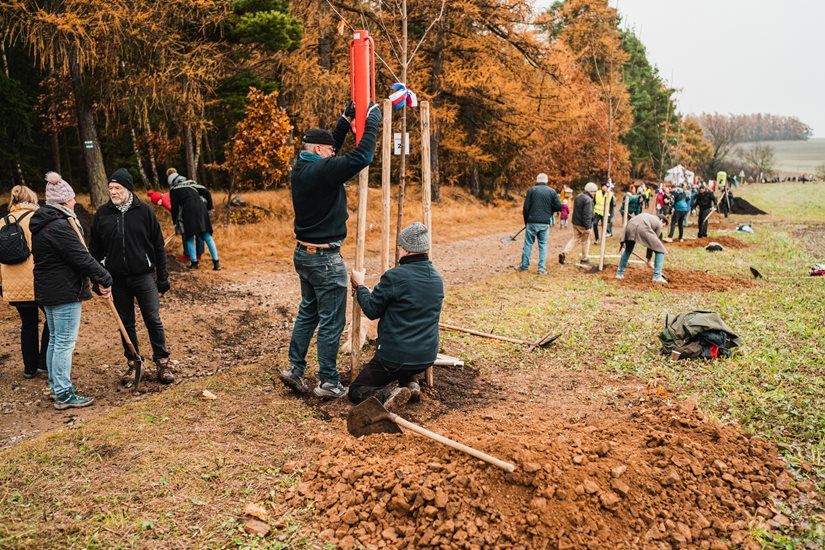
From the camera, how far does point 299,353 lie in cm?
528

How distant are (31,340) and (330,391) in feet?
11.3

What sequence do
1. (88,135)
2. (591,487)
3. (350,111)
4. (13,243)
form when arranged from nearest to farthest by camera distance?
(591,487) < (350,111) < (13,243) < (88,135)

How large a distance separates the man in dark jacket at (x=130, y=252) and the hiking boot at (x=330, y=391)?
6.25 feet

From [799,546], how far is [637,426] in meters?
1.38

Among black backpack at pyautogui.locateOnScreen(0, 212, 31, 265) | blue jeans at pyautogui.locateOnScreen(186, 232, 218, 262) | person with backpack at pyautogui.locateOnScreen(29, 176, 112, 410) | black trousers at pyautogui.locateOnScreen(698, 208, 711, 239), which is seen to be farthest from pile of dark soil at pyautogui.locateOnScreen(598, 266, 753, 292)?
black backpack at pyautogui.locateOnScreen(0, 212, 31, 265)

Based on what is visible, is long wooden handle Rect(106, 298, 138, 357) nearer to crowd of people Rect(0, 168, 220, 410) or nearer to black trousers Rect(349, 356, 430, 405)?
crowd of people Rect(0, 168, 220, 410)

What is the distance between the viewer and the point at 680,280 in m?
11.0

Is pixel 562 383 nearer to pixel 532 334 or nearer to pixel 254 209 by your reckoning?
pixel 532 334

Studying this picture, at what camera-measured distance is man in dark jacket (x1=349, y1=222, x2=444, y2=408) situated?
462cm

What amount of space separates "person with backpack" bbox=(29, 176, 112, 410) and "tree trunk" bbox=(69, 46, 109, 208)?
9.40 m

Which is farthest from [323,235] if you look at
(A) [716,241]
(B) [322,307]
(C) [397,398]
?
(A) [716,241]

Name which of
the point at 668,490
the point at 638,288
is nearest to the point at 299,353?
the point at 668,490

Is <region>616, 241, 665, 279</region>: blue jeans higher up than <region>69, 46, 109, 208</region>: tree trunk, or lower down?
lower down

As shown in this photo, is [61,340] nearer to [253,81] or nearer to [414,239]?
[414,239]
